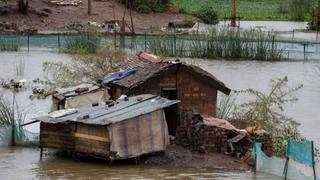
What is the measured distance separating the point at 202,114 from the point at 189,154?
80.7 inches

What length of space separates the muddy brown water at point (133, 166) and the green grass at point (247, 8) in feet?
107

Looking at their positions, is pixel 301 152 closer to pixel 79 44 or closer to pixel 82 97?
pixel 82 97

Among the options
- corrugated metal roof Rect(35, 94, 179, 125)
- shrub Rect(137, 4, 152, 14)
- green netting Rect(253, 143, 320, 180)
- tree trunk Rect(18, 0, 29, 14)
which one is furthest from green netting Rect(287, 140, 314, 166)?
shrub Rect(137, 4, 152, 14)

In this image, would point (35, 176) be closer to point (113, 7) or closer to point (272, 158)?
point (272, 158)

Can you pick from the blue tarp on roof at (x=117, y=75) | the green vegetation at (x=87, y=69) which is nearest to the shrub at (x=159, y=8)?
the green vegetation at (x=87, y=69)

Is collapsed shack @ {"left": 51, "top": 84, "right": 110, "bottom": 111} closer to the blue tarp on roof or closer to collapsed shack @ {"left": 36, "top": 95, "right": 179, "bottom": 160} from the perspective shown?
the blue tarp on roof

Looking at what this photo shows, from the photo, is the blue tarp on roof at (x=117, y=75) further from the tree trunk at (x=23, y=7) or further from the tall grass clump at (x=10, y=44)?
the tree trunk at (x=23, y=7)

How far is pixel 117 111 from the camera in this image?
17484mm

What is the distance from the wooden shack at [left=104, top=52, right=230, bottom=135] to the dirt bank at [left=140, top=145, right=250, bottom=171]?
1.45 metres

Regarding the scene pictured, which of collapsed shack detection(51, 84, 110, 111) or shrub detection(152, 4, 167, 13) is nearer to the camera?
collapsed shack detection(51, 84, 110, 111)

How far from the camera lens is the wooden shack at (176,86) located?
19656mm

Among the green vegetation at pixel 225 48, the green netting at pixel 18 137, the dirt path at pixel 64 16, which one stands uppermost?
the dirt path at pixel 64 16

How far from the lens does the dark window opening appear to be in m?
19.5

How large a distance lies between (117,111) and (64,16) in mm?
46076
